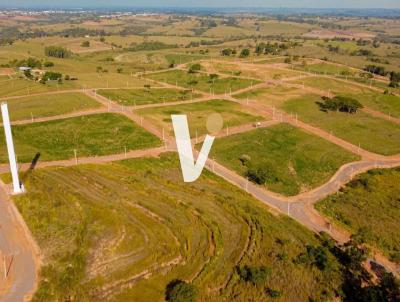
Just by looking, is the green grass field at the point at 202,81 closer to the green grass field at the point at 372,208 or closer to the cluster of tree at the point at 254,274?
the green grass field at the point at 372,208

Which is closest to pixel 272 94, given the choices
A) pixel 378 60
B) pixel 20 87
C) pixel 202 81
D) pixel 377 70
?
pixel 202 81

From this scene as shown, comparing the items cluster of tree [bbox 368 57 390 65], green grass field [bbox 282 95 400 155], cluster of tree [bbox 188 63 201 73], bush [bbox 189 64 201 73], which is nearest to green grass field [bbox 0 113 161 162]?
green grass field [bbox 282 95 400 155]

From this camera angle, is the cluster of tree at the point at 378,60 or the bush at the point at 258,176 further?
the cluster of tree at the point at 378,60

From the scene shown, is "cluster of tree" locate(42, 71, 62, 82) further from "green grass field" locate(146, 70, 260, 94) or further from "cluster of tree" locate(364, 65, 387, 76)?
"cluster of tree" locate(364, 65, 387, 76)

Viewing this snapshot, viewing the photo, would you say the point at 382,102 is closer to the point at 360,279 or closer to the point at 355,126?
the point at 355,126

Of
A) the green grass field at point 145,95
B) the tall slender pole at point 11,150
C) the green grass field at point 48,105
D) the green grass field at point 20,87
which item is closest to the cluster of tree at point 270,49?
the green grass field at point 145,95

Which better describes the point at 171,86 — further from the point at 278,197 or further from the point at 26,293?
the point at 26,293

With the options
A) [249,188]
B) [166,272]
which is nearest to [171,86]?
[249,188]

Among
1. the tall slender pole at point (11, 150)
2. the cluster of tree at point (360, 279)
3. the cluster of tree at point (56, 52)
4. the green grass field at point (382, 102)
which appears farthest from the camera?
the cluster of tree at point (56, 52)
